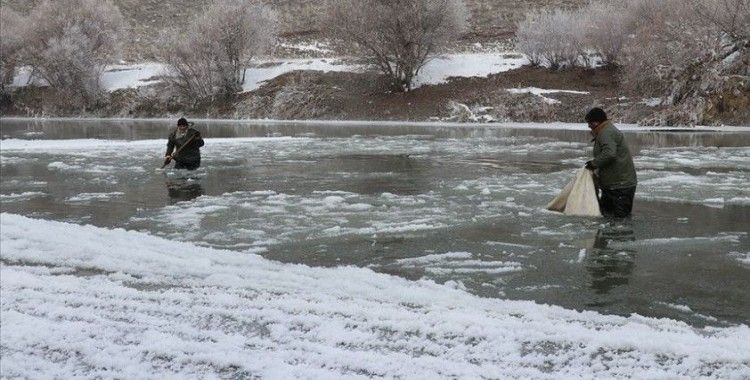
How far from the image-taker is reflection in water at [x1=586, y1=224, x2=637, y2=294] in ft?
21.6

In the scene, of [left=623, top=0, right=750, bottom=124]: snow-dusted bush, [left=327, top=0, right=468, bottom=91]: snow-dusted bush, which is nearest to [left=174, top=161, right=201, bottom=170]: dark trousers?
[left=623, top=0, right=750, bottom=124]: snow-dusted bush

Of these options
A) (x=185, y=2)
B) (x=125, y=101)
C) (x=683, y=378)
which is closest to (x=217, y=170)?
(x=683, y=378)

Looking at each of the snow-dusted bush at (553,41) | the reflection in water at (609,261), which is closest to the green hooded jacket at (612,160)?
the reflection in water at (609,261)

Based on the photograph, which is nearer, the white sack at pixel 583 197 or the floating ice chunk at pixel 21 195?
the white sack at pixel 583 197

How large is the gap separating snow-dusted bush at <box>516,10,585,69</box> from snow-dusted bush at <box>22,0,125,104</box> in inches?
1427

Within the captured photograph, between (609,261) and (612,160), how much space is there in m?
2.85

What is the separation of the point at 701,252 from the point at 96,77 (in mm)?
60534

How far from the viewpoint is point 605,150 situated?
968 cm

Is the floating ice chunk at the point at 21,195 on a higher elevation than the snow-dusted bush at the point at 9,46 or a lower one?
lower

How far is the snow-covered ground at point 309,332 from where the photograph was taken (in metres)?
4.47

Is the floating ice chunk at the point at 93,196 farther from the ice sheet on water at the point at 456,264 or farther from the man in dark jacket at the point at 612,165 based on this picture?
the man in dark jacket at the point at 612,165

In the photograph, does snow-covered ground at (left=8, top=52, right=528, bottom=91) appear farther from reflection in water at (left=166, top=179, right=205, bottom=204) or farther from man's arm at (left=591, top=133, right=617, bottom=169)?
man's arm at (left=591, top=133, right=617, bottom=169)

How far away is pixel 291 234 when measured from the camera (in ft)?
30.0

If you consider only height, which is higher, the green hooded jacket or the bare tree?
the bare tree
